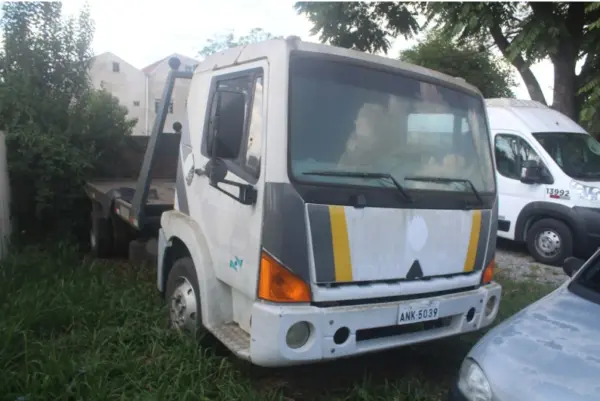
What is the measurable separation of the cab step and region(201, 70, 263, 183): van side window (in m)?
0.95

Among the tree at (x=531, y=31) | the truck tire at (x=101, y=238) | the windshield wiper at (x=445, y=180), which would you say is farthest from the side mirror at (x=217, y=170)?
the tree at (x=531, y=31)

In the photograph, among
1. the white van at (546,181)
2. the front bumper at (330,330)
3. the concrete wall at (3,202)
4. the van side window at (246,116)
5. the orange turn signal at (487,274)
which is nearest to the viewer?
the front bumper at (330,330)

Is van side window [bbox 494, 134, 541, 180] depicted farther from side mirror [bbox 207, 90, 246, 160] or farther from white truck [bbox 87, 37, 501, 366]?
side mirror [bbox 207, 90, 246, 160]

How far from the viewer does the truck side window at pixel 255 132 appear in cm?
314

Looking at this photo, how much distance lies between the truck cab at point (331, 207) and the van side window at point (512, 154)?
4447 mm

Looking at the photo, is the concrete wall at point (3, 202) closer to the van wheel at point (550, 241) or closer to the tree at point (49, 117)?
the tree at point (49, 117)

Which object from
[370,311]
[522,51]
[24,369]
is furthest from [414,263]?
[522,51]

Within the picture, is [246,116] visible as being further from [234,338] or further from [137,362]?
[137,362]

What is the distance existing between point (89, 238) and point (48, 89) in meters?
2.15

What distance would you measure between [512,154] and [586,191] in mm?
1242

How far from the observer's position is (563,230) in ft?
24.8

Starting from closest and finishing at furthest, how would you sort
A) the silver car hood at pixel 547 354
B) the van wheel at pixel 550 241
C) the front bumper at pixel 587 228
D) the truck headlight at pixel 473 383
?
the silver car hood at pixel 547 354 < the truck headlight at pixel 473 383 < the front bumper at pixel 587 228 < the van wheel at pixel 550 241

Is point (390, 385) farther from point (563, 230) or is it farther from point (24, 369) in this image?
point (563, 230)

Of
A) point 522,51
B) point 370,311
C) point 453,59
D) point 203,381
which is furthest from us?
point 453,59
